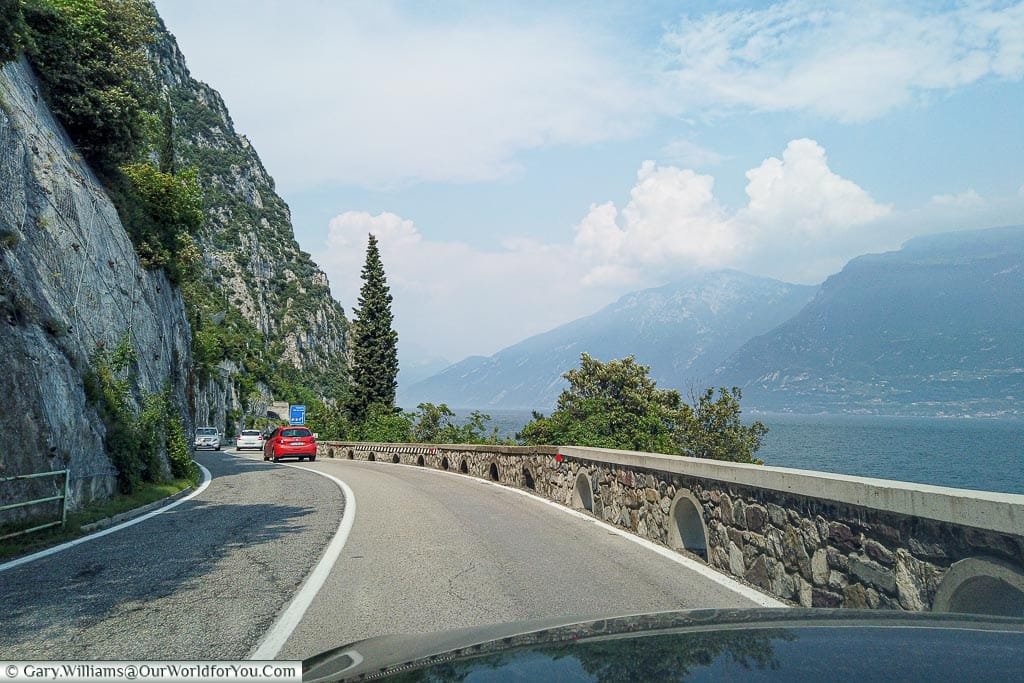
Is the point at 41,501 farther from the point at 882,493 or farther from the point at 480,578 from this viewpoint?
the point at 882,493

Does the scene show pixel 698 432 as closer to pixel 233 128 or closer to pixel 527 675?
pixel 527 675

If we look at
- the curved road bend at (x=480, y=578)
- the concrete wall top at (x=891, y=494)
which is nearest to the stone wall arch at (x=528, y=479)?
the curved road bend at (x=480, y=578)

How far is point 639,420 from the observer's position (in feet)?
110

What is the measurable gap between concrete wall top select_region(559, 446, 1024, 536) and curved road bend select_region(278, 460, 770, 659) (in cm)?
111

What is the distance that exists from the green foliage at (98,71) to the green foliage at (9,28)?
23.7 feet

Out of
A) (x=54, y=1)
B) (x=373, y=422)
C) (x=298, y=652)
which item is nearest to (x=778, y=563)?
(x=298, y=652)

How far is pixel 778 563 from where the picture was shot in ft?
20.6

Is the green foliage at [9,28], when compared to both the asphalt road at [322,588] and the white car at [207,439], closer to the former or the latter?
the asphalt road at [322,588]

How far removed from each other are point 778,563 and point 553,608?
7.02 ft

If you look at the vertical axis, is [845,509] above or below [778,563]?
above

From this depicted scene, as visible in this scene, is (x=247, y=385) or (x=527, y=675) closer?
(x=527, y=675)

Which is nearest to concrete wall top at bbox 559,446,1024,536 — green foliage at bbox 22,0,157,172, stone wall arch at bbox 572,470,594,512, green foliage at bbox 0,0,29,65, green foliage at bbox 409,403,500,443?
stone wall arch at bbox 572,470,594,512

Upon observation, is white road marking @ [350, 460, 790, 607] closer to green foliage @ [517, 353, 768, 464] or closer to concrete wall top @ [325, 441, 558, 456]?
concrete wall top @ [325, 441, 558, 456]

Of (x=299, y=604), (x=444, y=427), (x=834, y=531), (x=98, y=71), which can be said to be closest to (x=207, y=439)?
(x=444, y=427)
